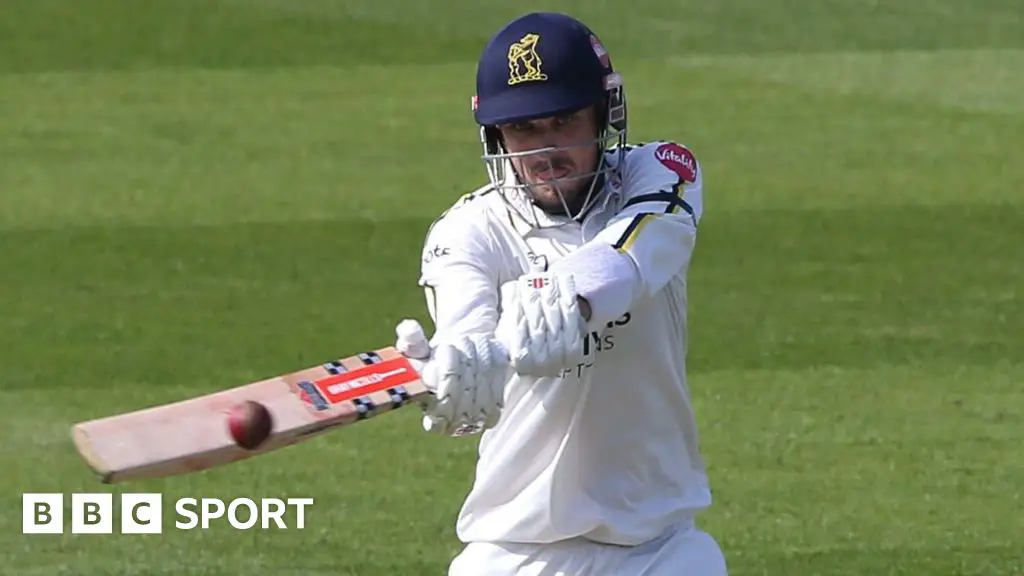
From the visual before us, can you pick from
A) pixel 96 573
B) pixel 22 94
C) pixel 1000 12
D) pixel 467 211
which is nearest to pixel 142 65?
pixel 22 94

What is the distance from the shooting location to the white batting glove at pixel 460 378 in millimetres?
3586

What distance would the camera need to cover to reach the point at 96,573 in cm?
700

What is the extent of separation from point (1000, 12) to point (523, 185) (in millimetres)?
11464

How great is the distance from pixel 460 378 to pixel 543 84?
2.67 ft

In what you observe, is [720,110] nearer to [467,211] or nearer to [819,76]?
[819,76]

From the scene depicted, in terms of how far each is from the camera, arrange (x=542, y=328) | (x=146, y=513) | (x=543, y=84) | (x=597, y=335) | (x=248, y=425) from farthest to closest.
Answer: (x=146, y=513) < (x=543, y=84) < (x=597, y=335) < (x=542, y=328) < (x=248, y=425)

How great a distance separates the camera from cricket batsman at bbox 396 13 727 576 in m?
4.12

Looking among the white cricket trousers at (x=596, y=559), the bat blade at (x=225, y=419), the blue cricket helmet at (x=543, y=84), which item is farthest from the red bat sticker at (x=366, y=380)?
the white cricket trousers at (x=596, y=559)

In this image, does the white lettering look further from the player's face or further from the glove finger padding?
the player's face

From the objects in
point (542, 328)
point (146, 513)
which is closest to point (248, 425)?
point (542, 328)

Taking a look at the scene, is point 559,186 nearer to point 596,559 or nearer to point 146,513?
point 596,559

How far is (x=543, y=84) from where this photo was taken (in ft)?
13.5

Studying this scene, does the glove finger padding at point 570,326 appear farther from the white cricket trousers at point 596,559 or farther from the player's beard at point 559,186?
the white cricket trousers at point 596,559

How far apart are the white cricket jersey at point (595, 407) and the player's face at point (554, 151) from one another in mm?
109
